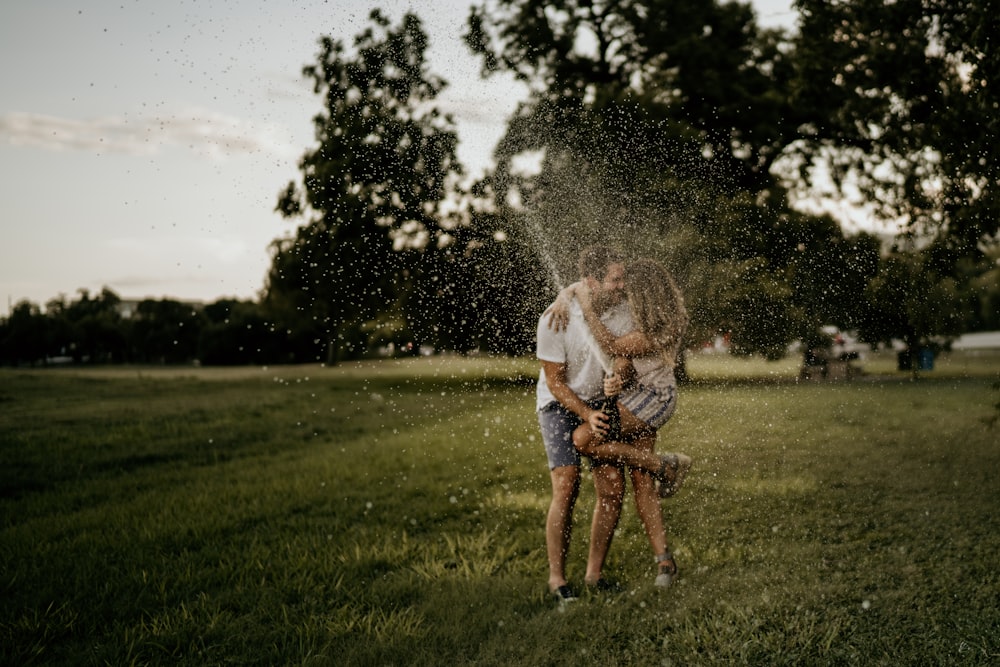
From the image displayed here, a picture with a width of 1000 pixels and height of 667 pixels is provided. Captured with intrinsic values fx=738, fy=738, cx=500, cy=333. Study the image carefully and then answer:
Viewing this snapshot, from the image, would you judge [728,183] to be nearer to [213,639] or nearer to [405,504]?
[405,504]

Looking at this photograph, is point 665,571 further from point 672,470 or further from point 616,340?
point 616,340

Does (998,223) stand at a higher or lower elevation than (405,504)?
higher

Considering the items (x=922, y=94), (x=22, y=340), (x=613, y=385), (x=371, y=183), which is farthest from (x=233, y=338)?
(x=613, y=385)

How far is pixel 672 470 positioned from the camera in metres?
4.54

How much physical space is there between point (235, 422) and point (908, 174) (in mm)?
12435

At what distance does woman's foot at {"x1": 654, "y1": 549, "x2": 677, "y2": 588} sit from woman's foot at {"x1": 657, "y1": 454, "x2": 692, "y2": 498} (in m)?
0.41

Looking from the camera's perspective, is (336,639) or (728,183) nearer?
(336,639)

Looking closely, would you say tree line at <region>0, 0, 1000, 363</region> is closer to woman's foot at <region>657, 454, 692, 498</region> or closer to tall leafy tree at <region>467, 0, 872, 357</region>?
tall leafy tree at <region>467, 0, 872, 357</region>

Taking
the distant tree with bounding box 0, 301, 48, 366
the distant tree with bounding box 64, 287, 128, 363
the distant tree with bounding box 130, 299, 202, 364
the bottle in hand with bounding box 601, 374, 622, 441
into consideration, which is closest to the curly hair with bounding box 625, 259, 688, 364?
the bottle in hand with bounding box 601, 374, 622, 441

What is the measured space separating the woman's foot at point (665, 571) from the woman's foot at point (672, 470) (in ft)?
1.33

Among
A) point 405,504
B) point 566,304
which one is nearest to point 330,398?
point 405,504

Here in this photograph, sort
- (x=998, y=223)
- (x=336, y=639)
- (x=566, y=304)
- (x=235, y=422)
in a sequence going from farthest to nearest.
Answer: (x=235, y=422), (x=998, y=223), (x=566, y=304), (x=336, y=639)

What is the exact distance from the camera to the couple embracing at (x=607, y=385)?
4426 millimetres

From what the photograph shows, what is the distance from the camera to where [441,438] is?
1163cm
